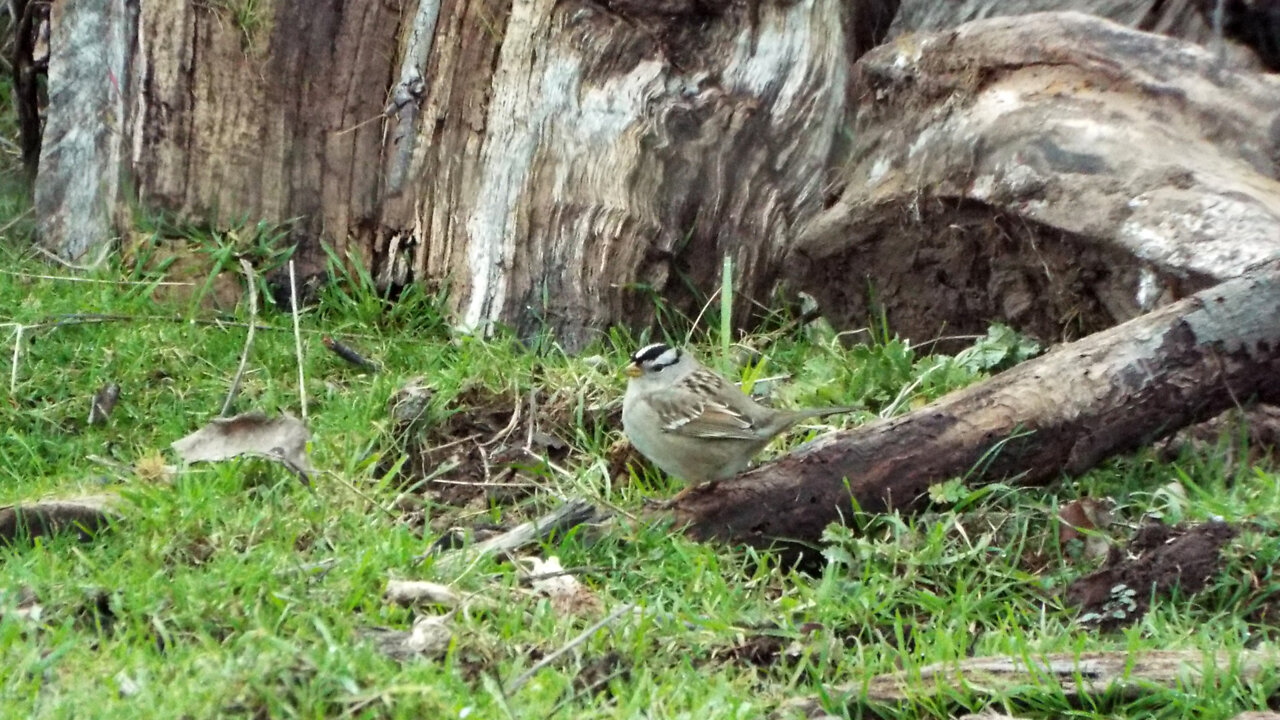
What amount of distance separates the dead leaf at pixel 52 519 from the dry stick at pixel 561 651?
1913 mm

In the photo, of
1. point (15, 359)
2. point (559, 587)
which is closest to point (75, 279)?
point (15, 359)

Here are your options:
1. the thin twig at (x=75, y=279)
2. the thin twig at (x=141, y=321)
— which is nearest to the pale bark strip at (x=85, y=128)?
the thin twig at (x=75, y=279)

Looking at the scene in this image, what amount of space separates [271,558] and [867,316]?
347cm

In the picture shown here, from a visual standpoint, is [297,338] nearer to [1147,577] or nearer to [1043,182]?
[1043,182]

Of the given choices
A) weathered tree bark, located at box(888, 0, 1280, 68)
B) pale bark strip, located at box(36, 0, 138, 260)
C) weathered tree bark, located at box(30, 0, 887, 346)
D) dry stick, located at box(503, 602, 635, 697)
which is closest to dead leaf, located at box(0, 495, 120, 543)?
dry stick, located at box(503, 602, 635, 697)

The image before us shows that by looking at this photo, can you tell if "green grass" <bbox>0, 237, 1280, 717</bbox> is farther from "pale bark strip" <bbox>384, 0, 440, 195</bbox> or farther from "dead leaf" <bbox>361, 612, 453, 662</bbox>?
"pale bark strip" <bbox>384, 0, 440, 195</bbox>

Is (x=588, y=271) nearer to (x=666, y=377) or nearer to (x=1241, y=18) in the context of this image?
(x=666, y=377)

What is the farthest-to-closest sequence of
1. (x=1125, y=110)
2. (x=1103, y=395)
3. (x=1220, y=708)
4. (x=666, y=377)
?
1. (x=1125, y=110)
2. (x=666, y=377)
3. (x=1103, y=395)
4. (x=1220, y=708)

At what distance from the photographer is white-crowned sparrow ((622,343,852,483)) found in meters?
5.97

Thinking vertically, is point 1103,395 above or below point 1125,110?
below

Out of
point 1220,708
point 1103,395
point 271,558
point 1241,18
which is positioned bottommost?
point 271,558

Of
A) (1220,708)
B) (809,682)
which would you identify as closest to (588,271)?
(809,682)

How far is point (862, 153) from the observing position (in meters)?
7.66

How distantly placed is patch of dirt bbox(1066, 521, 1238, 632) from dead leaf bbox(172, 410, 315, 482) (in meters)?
2.95
